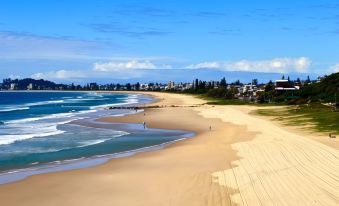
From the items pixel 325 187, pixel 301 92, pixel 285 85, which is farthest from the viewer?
pixel 285 85

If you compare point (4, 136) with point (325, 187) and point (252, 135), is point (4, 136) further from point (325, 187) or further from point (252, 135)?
point (325, 187)

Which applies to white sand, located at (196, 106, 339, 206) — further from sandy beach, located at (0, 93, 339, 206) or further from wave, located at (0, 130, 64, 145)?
wave, located at (0, 130, 64, 145)

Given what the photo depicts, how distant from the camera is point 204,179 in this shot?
817 inches

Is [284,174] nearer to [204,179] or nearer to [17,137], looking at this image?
[204,179]

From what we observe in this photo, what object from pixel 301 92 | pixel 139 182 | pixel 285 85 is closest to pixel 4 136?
pixel 139 182

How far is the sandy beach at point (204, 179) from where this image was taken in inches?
680

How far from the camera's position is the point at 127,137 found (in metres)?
39.3

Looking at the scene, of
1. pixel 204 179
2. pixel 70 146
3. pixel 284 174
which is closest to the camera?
pixel 284 174

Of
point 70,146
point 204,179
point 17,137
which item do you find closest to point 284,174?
point 204,179

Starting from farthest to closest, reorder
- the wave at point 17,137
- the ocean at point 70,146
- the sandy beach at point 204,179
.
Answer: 1. the wave at point 17,137
2. the ocean at point 70,146
3. the sandy beach at point 204,179

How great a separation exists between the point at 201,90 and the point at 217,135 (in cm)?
13660

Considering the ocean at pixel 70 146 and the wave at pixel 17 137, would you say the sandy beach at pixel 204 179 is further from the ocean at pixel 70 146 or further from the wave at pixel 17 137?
the wave at pixel 17 137

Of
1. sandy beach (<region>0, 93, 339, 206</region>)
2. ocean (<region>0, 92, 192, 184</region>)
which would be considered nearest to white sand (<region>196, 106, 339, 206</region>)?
sandy beach (<region>0, 93, 339, 206</region>)

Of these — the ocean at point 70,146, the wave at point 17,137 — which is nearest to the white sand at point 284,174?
the ocean at point 70,146
